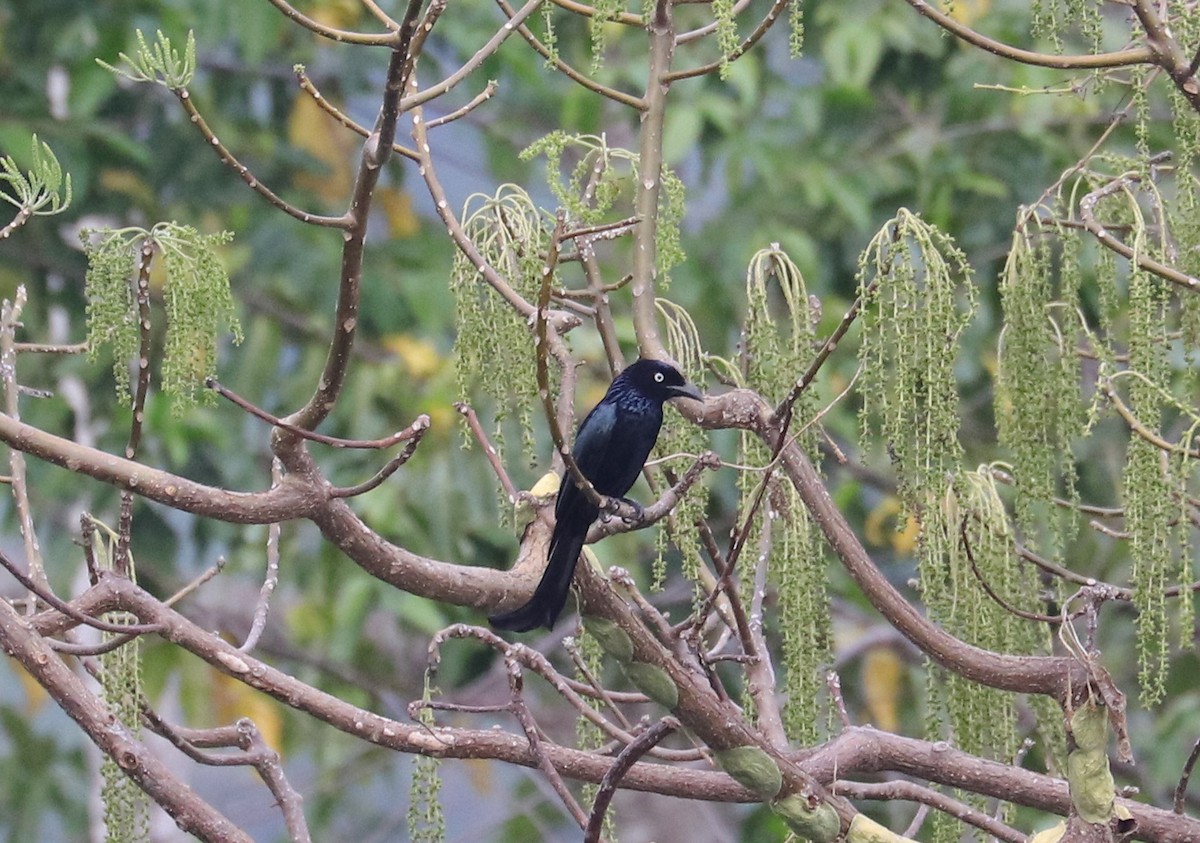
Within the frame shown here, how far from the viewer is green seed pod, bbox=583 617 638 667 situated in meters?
2.13

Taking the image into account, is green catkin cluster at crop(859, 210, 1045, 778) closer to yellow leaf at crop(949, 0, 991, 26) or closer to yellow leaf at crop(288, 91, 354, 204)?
yellow leaf at crop(949, 0, 991, 26)

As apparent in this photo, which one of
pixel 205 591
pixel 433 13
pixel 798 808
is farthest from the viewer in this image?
pixel 205 591

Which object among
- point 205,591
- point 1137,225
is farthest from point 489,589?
point 205,591

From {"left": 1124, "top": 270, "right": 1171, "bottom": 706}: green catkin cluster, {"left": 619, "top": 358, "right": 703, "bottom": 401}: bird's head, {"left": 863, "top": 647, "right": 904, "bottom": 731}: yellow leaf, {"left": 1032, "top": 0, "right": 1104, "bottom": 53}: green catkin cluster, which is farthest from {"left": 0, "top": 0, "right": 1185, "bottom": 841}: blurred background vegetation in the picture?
{"left": 1124, "top": 270, "right": 1171, "bottom": 706}: green catkin cluster

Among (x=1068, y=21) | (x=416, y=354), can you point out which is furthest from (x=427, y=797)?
(x=416, y=354)

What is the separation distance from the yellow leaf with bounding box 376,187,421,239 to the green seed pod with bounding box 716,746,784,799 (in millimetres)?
4625

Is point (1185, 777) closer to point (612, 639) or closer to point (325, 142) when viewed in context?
point (612, 639)

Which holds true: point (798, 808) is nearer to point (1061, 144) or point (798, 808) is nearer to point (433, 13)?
point (433, 13)

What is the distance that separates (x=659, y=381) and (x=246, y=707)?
4.29 m

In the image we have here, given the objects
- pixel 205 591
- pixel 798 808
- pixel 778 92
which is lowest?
pixel 798 808

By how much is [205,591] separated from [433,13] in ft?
19.5

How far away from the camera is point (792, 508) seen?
2.32 meters

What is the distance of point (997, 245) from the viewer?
566 cm

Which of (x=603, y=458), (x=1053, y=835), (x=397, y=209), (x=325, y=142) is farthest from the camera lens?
(x=325, y=142)
